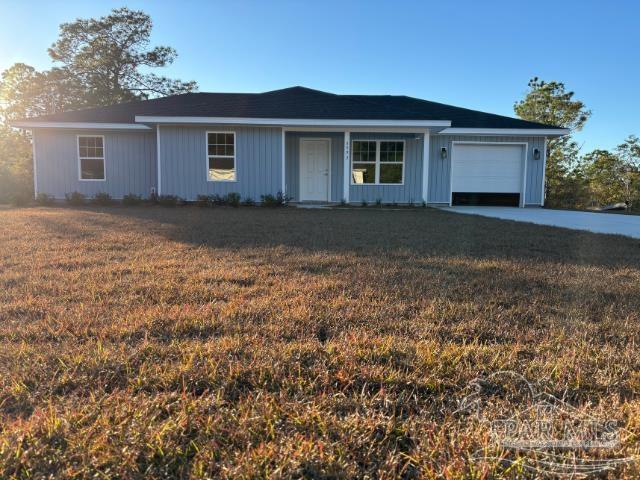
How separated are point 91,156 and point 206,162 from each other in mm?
4218

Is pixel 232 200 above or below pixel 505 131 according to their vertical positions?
below

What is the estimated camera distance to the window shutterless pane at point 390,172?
43.7ft

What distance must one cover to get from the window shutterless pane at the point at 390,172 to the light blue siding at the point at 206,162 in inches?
134

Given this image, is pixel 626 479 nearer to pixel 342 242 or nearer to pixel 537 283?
pixel 537 283

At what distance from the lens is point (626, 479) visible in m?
1.22

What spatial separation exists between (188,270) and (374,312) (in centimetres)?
193

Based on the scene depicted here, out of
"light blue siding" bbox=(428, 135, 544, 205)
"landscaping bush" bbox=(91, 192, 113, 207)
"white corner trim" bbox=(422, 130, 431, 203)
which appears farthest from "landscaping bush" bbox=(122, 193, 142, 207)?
"light blue siding" bbox=(428, 135, 544, 205)

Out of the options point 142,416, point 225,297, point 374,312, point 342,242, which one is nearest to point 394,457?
point 142,416

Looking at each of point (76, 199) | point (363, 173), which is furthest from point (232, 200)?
point (76, 199)

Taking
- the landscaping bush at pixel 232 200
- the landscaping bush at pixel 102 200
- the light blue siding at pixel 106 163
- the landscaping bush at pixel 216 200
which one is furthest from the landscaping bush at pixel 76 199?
the landscaping bush at pixel 232 200

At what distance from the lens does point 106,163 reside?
1343cm

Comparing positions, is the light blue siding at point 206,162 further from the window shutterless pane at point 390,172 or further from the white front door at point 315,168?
the window shutterless pane at point 390,172

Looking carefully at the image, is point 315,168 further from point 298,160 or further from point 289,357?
point 289,357

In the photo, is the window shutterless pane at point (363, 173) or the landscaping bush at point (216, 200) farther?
the window shutterless pane at point (363, 173)
